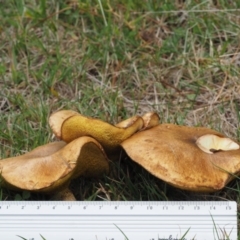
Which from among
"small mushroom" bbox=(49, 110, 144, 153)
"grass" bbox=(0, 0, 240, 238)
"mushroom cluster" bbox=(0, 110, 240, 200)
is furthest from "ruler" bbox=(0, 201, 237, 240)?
"grass" bbox=(0, 0, 240, 238)

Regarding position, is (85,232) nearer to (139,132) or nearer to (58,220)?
(58,220)

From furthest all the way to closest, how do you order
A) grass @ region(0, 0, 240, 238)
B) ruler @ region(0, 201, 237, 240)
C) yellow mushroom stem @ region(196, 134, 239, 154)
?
1. grass @ region(0, 0, 240, 238)
2. yellow mushroom stem @ region(196, 134, 239, 154)
3. ruler @ region(0, 201, 237, 240)

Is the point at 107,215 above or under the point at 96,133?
under

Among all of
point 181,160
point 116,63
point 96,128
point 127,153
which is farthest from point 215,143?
point 116,63

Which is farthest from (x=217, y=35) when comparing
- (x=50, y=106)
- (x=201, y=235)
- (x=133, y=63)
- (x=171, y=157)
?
(x=201, y=235)

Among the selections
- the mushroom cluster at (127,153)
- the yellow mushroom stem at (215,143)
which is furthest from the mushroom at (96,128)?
the yellow mushroom stem at (215,143)

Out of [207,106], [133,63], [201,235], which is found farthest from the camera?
[133,63]

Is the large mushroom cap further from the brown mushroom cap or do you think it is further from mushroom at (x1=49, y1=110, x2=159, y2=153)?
the brown mushroom cap

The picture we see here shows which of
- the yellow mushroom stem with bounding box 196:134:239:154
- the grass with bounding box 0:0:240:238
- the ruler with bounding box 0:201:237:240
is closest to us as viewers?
the ruler with bounding box 0:201:237:240
